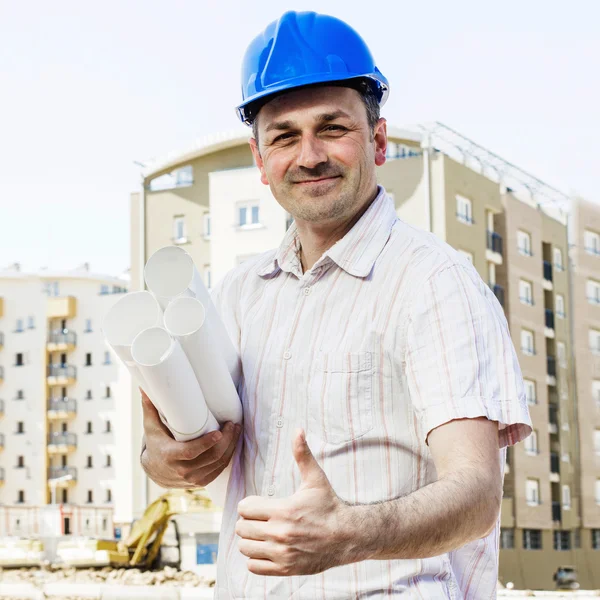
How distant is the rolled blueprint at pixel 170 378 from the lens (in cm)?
154

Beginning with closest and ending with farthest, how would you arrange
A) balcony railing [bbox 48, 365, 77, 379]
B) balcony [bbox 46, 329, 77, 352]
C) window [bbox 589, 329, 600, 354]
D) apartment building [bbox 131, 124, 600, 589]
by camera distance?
apartment building [bbox 131, 124, 600, 589] < window [bbox 589, 329, 600, 354] < balcony [bbox 46, 329, 77, 352] < balcony railing [bbox 48, 365, 77, 379]

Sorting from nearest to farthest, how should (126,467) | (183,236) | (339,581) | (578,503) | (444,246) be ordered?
(339,581) < (444,246) < (183,236) < (578,503) < (126,467)

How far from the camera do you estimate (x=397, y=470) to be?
156cm

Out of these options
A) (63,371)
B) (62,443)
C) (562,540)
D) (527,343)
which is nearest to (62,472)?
(62,443)

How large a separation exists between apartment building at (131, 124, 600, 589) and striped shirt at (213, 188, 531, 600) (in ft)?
85.5

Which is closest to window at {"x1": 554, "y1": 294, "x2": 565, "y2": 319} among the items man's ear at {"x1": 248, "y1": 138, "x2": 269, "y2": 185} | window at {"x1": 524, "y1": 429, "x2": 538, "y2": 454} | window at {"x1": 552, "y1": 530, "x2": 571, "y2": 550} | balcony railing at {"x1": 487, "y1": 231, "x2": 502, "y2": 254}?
balcony railing at {"x1": 487, "y1": 231, "x2": 502, "y2": 254}

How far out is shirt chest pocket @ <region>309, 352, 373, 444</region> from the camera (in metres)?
1.59

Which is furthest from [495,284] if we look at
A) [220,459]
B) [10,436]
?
[220,459]

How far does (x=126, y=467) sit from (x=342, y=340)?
159 ft

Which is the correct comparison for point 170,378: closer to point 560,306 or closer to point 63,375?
point 560,306

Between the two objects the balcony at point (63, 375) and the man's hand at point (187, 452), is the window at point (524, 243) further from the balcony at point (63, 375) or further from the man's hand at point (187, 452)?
the man's hand at point (187, 452)

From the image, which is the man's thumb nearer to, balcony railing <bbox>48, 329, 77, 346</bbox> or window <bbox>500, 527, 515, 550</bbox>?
window <bbox>500, 527, 515, 550</bbox>

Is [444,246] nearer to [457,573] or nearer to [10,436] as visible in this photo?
[457,573]

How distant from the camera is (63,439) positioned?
166ft
